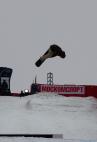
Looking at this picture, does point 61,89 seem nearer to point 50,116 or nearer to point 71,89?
point 71,89

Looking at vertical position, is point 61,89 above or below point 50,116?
above

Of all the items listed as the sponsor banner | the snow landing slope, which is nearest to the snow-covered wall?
the sponsor banner

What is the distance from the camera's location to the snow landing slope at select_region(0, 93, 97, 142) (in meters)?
5.80

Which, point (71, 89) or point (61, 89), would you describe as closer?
point (61, 89)

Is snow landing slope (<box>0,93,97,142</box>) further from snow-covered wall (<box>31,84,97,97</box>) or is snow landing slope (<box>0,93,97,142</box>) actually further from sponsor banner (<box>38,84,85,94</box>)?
sponsor banner (<box>38,84,85,94</box>)

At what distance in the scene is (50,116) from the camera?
21.9 feet

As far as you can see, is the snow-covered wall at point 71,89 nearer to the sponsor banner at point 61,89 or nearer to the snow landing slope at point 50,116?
the sponsor banner at point 61,89

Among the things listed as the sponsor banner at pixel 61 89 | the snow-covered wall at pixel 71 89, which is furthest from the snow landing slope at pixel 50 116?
the sponsor banner at pixel 61 89

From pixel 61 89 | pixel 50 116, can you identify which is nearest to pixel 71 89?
pixel 61 89

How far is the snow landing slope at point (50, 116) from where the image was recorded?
5805mm

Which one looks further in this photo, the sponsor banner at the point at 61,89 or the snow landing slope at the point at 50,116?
the sponsor banner at the point at 61,89

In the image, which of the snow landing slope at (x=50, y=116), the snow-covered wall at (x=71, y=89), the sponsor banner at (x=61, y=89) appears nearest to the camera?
the snow landing slope at (x=50, y=116)

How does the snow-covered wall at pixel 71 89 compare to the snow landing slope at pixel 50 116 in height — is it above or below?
above

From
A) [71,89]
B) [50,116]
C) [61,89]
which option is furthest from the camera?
[71,89]
